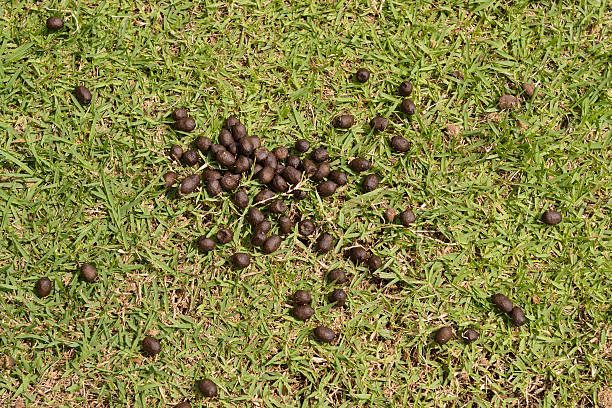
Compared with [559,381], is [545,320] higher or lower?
higher

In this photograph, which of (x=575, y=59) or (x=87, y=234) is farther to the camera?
(x=575, y=59)

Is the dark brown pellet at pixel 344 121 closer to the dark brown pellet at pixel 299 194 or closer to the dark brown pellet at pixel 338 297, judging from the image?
the dark brown pellet at pixel 299 194

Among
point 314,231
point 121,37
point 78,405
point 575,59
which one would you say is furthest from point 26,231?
point 575,59

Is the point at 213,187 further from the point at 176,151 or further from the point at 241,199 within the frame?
the point at 176,151

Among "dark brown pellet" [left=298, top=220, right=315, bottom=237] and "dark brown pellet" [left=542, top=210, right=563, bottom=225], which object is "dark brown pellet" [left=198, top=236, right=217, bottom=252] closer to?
"dark brown pellet" [left=298, top=220, right=315, bottom=237]

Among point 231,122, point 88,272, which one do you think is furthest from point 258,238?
point 88,272

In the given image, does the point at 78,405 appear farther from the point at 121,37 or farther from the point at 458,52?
the point at 458,52
